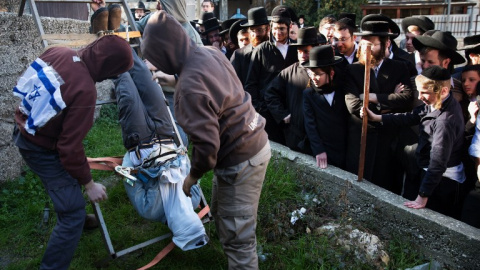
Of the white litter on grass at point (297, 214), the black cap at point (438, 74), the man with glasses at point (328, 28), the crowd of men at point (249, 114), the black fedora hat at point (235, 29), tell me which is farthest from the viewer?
the black fedora hat at point (235, 29)

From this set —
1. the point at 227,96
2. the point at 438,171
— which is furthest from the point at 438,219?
the point at 227,96

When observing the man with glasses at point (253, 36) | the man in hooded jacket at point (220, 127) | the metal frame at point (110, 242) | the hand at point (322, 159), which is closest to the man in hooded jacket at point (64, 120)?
the metal frame at point (110, 242)

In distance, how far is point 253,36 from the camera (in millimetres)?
5773

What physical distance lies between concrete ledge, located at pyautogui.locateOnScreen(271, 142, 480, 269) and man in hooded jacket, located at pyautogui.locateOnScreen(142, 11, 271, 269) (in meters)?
1.37

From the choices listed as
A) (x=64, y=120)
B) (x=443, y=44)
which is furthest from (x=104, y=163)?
(x=443, y=44)

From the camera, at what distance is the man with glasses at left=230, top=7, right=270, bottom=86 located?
5.71 m

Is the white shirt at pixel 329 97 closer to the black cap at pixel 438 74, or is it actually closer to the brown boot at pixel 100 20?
the black cap at pixel 438 74

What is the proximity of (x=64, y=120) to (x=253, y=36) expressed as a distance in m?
3.50

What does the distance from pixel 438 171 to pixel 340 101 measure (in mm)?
1305

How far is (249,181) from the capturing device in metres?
2.88

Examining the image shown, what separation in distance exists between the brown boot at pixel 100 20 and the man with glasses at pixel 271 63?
1932 millimetres

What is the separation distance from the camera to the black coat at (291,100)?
473 cm

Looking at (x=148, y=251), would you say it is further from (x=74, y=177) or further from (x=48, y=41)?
(x=48, y=41)

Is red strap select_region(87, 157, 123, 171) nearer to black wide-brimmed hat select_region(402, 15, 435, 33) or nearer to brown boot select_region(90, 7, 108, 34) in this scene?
brown boot select_region(90, 7, 108, 34)
